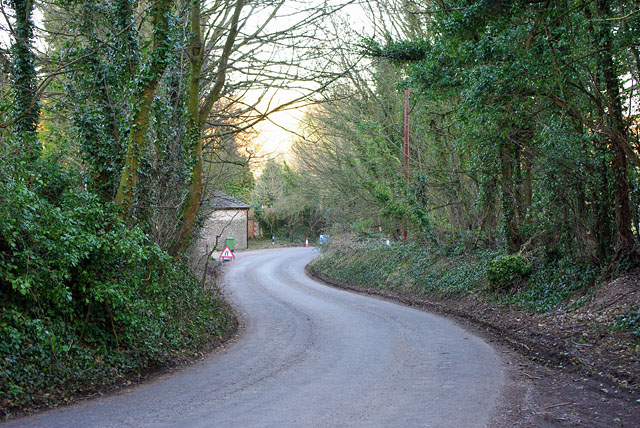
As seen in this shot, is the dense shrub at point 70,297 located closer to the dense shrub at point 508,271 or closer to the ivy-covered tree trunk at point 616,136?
the dense shrub at point 508,271

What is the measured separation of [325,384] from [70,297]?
392 cm

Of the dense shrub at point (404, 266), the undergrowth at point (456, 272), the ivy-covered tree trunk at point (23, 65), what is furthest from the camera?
the dense shrub at point (404, 266)

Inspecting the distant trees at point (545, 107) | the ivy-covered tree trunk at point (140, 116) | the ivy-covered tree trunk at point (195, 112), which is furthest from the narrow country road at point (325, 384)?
the distant trees at point (545, 107)

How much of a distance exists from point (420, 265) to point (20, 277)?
16.1 metres

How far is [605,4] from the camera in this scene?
423 inches

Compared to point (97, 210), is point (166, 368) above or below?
below

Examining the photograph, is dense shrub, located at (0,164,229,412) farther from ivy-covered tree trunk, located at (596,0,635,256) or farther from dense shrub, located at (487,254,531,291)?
ivy-covered tree trunk, located at (596,0,635,256)

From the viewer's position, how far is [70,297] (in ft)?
24.6

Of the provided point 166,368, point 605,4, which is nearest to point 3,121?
point 166,368

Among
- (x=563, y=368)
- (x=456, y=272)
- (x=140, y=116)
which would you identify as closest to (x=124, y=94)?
(x=140, y=116)

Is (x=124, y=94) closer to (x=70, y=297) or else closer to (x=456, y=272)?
(x=70, y=297)

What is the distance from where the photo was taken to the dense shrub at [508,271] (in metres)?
14.5

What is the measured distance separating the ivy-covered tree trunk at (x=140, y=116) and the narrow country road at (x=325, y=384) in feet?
11.1

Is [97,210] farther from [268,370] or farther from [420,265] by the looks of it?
[420,265]
